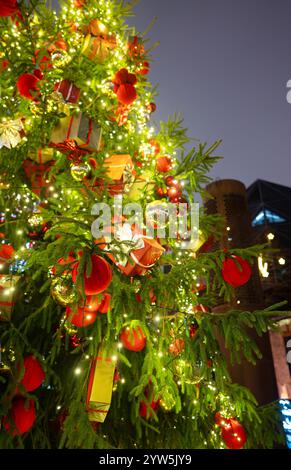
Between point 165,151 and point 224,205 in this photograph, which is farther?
point 224,205

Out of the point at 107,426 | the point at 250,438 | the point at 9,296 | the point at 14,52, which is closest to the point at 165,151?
the point at 14,52

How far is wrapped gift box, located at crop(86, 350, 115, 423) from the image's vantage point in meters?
1.76

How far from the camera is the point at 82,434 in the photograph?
65.2 inches

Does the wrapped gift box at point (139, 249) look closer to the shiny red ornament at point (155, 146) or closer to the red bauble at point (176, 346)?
the red bauble at point (176, 346)

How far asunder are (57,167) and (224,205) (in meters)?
7.89

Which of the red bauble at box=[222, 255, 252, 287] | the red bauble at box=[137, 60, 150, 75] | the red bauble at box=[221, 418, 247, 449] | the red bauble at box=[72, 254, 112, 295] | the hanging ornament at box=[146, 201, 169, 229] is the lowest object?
the red bauble at box=[221, 418, 247, 449]

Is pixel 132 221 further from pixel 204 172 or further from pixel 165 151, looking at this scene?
pixel 165 151

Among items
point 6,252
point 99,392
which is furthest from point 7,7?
point 99,392

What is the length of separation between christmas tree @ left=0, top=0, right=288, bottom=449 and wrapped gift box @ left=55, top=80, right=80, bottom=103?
10 millimetres

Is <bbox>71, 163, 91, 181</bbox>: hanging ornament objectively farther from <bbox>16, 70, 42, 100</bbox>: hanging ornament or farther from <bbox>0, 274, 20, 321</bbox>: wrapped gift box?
<bbox>0, 274, 20, 321</bbox>: wrapped gift box

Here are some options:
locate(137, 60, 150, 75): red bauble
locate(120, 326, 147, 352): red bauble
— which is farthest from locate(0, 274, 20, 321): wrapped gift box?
locate(137, 60, 150, 75): red bauble

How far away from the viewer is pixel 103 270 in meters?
1.38

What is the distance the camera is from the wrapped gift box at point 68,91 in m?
2.21

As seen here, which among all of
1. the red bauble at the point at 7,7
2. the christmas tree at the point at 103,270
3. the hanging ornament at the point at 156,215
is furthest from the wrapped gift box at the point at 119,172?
the red bauble at the point at 7,7
